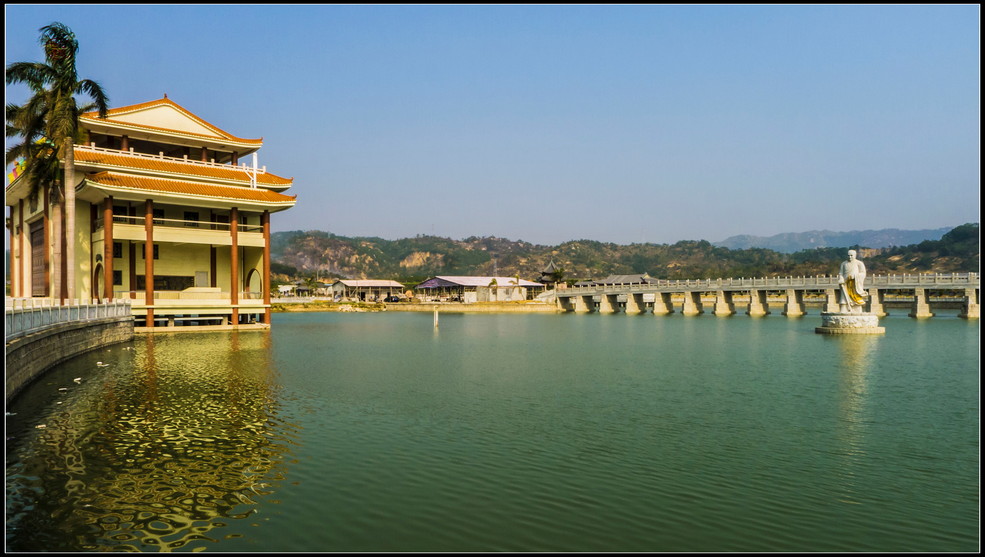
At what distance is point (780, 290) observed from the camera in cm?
8962

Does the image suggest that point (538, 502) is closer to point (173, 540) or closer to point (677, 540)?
point (677, 540)

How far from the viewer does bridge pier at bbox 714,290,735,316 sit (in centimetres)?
9106

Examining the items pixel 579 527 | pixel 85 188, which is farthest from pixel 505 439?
pixel 85 188

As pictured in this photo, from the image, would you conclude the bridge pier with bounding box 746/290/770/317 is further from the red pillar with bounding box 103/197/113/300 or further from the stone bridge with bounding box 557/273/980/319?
the red pillar with bounding box 103/197/113/300

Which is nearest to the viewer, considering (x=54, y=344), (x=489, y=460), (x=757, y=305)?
(x=489, y=460)

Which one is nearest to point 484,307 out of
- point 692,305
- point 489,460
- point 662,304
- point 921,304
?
point 662,304

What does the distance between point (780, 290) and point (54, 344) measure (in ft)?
279

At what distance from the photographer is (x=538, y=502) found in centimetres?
1148

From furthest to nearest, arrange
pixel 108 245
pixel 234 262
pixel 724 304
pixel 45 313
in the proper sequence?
pixel 724 304
pixel 234 262
pixel 108 245
pixel 45 313

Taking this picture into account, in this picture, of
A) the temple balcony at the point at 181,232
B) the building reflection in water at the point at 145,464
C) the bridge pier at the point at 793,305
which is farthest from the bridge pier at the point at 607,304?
the building reflection in water at the point at 145,464

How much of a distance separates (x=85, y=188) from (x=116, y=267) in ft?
24.2

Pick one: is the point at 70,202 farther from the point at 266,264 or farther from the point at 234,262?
the point at 266,264

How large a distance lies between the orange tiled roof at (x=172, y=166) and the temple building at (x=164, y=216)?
0.08m

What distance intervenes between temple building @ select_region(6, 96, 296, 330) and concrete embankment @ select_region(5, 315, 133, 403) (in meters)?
7.22
